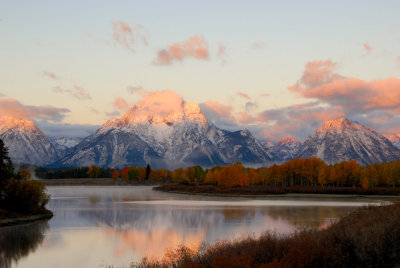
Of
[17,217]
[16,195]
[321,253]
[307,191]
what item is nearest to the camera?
[321,253]

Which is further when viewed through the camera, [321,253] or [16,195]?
[16,195]

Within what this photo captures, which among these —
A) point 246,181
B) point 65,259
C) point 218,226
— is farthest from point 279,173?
point 65,259

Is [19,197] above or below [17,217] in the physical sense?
above

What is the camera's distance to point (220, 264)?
1766cm

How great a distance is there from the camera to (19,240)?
1515 inches

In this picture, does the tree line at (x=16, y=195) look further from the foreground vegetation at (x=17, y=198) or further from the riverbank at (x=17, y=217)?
the riverbank at (x=17, y=217)

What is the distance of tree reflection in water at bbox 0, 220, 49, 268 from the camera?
31.4 meters

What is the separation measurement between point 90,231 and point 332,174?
404 ft

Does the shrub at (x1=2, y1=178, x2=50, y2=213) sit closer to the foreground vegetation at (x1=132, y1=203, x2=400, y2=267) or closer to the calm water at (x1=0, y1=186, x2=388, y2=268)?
the calm water at (x1=0, y1=186, x2=388, y2=268)

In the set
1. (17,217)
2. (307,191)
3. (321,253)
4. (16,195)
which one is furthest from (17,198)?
(307,191)

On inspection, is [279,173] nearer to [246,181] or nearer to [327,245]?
[246,181]

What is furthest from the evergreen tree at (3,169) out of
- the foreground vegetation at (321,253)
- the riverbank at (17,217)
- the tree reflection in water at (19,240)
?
the foreground vegetation at (321,253)

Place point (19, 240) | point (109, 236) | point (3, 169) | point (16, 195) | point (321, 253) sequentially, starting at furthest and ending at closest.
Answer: point (3, 169) < point (16, 195) < point (109, 236) < point (19, 240) < point (321, 253)

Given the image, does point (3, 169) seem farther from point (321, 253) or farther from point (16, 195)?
point (321, 253)
